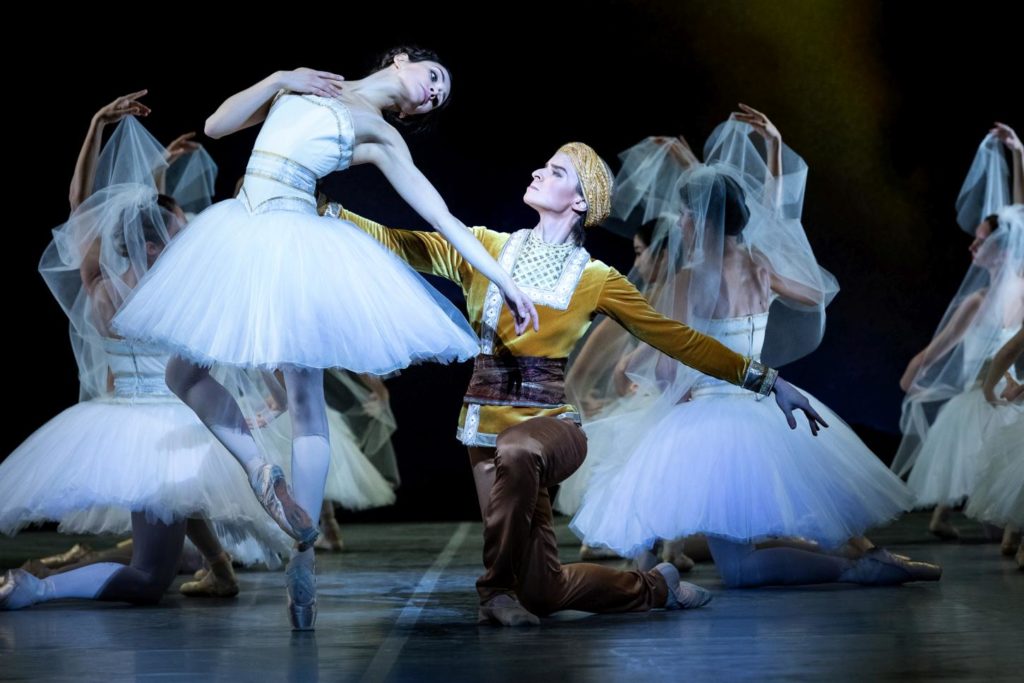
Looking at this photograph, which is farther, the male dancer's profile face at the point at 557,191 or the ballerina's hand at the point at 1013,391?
the ballerina's hand at the point at 1013,391

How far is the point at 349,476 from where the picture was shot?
5090mm

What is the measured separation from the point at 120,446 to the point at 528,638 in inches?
47.4

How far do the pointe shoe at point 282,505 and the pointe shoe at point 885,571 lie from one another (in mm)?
1518

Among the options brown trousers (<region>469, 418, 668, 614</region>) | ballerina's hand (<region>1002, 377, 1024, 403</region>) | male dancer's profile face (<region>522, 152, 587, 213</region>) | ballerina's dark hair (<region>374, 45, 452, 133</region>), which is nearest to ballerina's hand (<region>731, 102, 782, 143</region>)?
ballerina's hand (<region>1002, 377, 1024, 403</region>)

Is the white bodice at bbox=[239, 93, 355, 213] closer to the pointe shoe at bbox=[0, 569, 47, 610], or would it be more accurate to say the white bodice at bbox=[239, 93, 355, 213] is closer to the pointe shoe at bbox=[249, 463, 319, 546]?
the pointe shoe at bbox=[249, 463, 319, 546]

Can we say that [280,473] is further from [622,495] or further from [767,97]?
[767,97]

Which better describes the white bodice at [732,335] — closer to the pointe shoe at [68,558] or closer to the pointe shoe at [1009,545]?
the pointe shoe at [1009,545]

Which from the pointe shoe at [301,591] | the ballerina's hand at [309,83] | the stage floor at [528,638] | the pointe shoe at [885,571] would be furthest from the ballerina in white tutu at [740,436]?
the ballerina's hand at [309,83]

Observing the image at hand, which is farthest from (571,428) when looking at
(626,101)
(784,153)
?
(626,101)

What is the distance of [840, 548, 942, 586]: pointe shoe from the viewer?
3293mm

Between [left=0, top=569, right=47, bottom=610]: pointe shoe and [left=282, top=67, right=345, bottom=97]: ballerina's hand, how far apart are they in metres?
1.28

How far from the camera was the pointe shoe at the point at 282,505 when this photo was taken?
242 cm

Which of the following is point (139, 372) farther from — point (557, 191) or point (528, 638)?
point (528, 638)

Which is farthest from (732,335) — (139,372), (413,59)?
(139,372)
